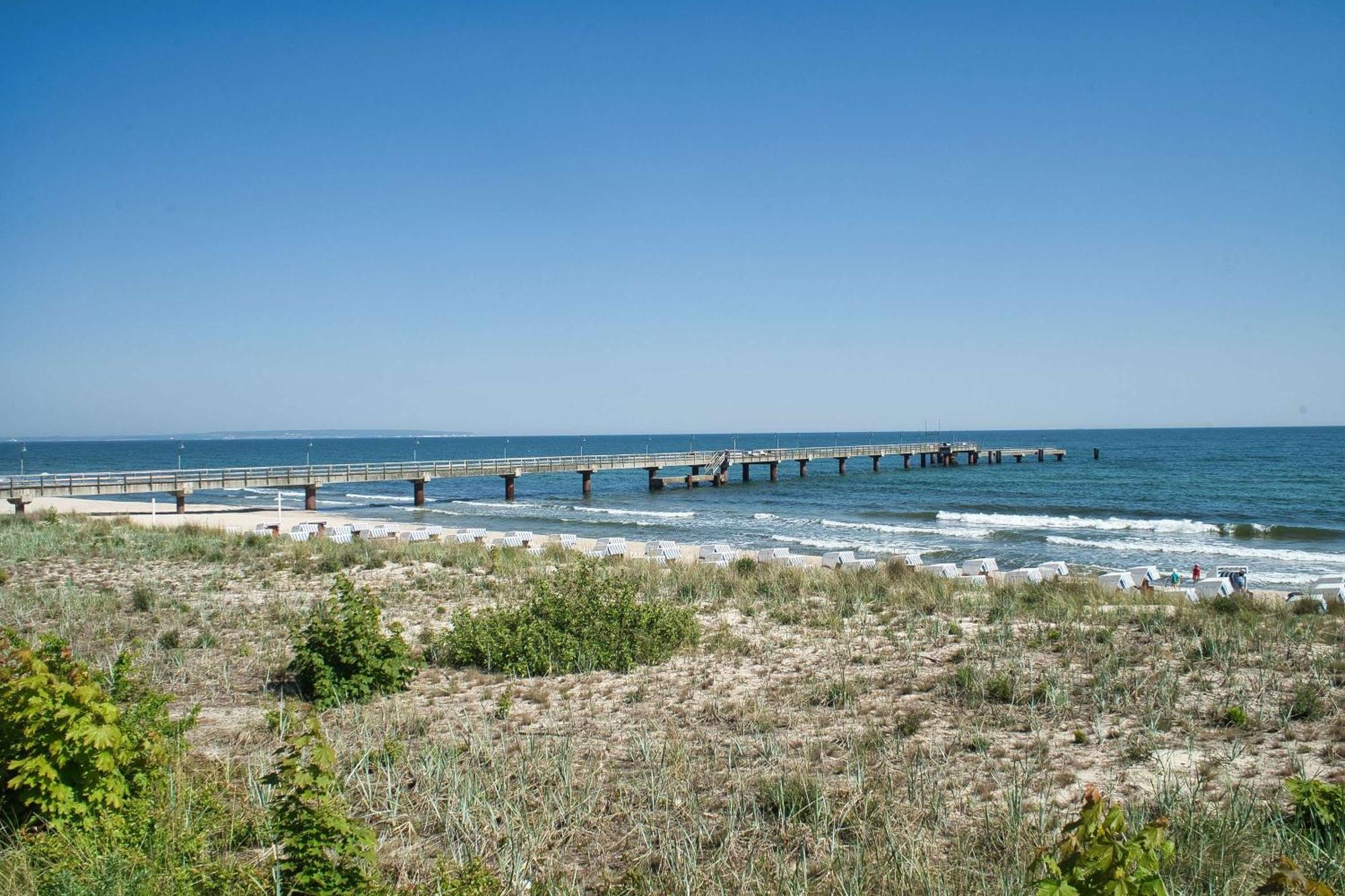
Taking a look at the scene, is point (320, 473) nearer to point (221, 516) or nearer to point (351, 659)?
point (221, 516)

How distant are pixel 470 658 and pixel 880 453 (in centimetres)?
7036

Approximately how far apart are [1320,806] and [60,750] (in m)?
7.55

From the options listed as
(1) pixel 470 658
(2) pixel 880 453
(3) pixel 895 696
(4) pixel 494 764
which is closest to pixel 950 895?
(4) pixel 494 764

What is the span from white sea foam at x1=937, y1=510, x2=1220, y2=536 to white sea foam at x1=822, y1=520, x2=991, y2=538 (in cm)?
264

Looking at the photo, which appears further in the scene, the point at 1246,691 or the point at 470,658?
the point at 470,658

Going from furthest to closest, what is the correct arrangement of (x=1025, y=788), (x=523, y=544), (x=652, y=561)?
1. (x=523, y=544)
2. (x=652, y=561)
3. (x=1025, y=788)

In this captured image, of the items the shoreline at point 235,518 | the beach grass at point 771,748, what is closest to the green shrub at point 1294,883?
the beach grass at point 771,748

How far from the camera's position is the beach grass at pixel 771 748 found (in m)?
5.05

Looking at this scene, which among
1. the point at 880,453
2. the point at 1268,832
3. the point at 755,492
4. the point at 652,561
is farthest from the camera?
the point at 880,453

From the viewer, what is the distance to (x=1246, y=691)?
861 centimetres

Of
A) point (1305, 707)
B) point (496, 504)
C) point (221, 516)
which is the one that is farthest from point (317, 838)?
point (496, 504)

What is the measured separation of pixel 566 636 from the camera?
10.7m

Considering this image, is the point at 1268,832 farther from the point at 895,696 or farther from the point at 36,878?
the point at 36,878

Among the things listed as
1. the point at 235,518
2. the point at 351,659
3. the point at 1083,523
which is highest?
the point at 351,659
